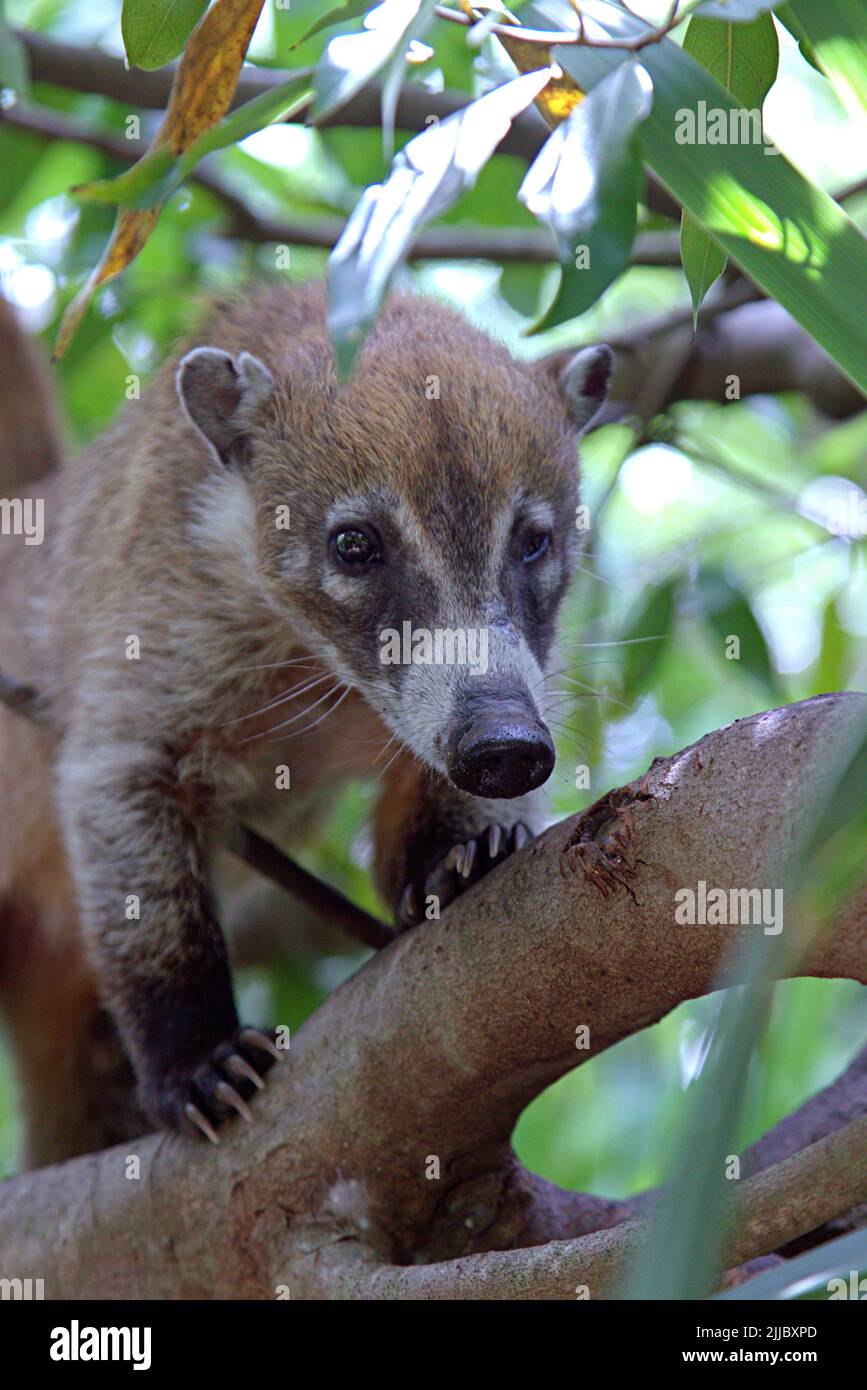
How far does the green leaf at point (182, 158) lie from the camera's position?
212 cm

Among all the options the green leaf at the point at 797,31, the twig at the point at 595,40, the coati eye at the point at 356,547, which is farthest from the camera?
the coati eye at the point at 356,547

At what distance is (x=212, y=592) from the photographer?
3701 mm

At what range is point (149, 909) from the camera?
346 cm

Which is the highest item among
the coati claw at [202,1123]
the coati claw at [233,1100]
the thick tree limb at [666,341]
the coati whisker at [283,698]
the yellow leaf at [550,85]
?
the thick tree limb at [666,341]

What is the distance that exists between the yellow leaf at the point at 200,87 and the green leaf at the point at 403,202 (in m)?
0.63

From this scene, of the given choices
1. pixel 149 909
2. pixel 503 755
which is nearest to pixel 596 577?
pixel 503 755

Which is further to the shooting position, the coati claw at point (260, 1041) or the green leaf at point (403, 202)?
the coati claw at point (260, 1041)

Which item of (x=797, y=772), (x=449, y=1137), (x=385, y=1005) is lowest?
(x=449, y=1137)

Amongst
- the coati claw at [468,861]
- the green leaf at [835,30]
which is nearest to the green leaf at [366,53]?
the green leaf at [835,30]

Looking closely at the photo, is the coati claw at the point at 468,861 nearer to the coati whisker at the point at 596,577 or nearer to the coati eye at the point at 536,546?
the coati eye at the point at 536,546

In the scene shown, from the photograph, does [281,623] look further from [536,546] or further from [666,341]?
[666,341]
